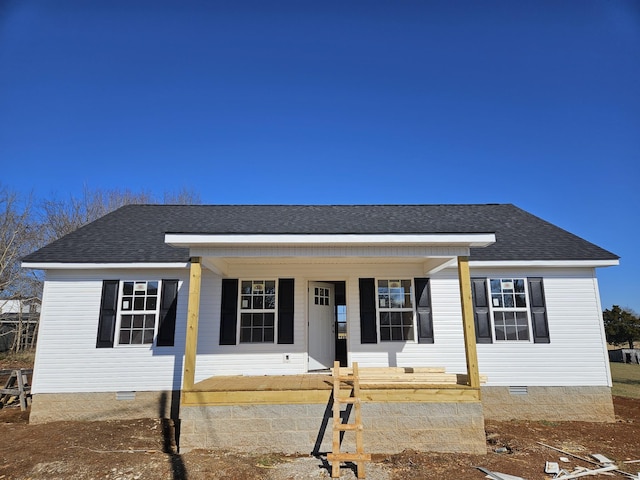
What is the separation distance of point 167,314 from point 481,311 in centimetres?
689

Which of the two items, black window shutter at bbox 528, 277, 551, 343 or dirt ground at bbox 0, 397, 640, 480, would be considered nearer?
dirt ground at bbox 0, 397, 640, 480

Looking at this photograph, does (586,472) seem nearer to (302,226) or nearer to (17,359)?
(302,226)

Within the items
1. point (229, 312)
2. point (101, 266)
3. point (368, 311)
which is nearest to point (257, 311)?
point (229, 312)

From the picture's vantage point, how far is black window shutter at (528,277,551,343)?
294 inches

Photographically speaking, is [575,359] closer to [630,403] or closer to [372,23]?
[630,403]

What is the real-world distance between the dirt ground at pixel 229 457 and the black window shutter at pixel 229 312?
6.37 feet

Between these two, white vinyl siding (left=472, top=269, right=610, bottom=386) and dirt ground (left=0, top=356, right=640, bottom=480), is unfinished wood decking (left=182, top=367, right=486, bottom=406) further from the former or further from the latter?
white vinyl siding (left=472, top=269, right=610, bottom=386)

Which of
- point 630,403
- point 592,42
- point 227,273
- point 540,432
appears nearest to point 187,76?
point 227,273

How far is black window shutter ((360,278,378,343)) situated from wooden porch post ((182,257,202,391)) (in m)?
3.61

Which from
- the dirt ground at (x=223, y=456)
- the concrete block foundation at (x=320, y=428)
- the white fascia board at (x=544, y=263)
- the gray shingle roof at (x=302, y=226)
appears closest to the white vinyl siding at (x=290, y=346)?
the white fascia board at (x=544, y=263)

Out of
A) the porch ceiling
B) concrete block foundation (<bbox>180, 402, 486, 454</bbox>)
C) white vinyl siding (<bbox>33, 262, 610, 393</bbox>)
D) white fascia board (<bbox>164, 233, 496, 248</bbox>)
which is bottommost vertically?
concrete block foundation (<bbox>180, 402, 486, 454</bbox>)

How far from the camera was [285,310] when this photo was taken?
24.8ft

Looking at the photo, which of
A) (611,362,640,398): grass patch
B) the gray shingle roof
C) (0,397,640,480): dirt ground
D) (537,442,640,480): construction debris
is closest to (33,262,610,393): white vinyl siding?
the gray shingle roof

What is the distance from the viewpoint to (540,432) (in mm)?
6406
